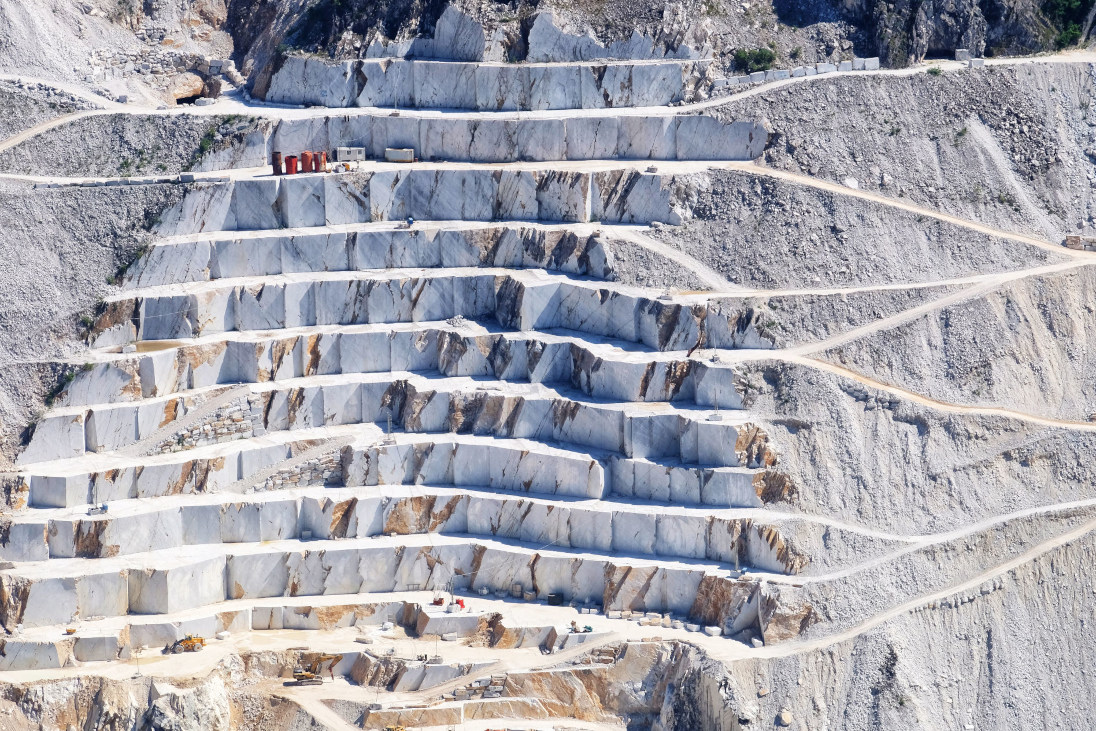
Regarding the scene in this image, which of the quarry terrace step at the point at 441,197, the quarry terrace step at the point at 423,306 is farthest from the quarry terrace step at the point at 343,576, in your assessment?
the quarry terrace step at the point at 441,197

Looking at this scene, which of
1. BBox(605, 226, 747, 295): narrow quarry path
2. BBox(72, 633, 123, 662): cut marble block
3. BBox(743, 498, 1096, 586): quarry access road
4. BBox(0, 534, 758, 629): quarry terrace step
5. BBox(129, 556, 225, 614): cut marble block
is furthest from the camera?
BBox(605, 226, 747, 295): narrow quarry path

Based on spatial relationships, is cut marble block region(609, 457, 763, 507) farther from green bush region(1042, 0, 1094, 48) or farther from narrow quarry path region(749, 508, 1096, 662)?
green bush region(1042, 0, 1094, 48)

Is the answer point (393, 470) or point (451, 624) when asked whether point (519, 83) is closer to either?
point (393, 470)

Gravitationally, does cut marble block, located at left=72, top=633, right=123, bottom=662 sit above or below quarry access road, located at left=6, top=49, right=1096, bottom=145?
below

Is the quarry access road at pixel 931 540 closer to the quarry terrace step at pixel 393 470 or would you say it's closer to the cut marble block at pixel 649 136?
the quarry terrace step at pixel 393 470

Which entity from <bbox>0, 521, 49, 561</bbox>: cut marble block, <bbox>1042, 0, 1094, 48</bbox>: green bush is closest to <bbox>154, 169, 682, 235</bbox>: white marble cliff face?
<bbox>0, 521, 49, 561</bbox>: cut marble block

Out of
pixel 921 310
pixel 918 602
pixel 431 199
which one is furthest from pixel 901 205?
pixel 431 199
